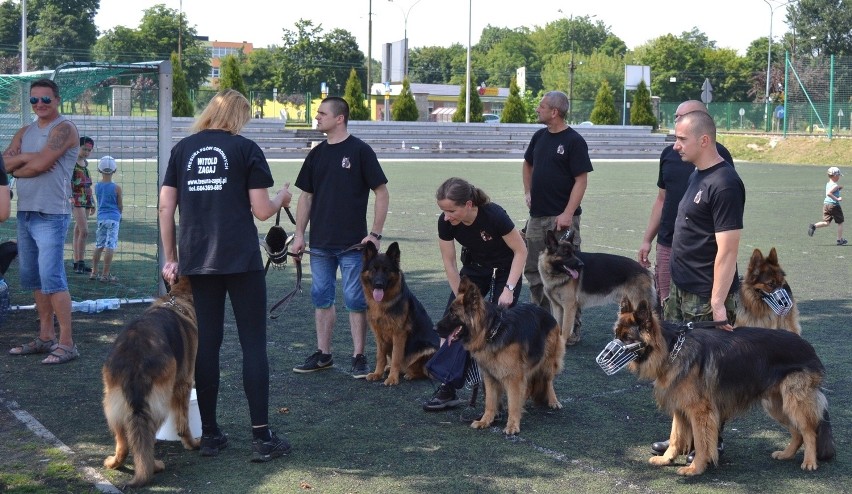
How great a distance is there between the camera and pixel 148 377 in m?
4.60

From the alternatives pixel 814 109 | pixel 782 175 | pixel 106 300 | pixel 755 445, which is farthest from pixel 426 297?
pixel 814 109

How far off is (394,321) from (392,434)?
1.28m

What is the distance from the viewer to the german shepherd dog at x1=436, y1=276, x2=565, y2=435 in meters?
5.48

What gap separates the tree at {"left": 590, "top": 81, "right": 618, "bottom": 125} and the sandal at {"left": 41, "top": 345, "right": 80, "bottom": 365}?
161 feet

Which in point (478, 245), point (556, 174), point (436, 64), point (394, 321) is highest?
point (436, 64)

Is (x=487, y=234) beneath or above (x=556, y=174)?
beneath

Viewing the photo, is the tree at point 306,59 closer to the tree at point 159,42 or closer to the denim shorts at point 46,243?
the tree at point 159,42

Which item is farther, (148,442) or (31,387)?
(31,387)

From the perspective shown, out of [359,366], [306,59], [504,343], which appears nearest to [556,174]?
[359,366]

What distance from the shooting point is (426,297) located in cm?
1002

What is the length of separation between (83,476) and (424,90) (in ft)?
301

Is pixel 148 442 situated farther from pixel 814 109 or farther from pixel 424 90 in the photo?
pixel 424 90

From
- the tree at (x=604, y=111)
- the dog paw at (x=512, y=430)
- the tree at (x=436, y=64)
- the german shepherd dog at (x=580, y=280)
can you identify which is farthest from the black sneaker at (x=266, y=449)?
the tree at (x=436, y=64)

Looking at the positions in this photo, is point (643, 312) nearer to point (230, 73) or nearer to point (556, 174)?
point (556, 174)
